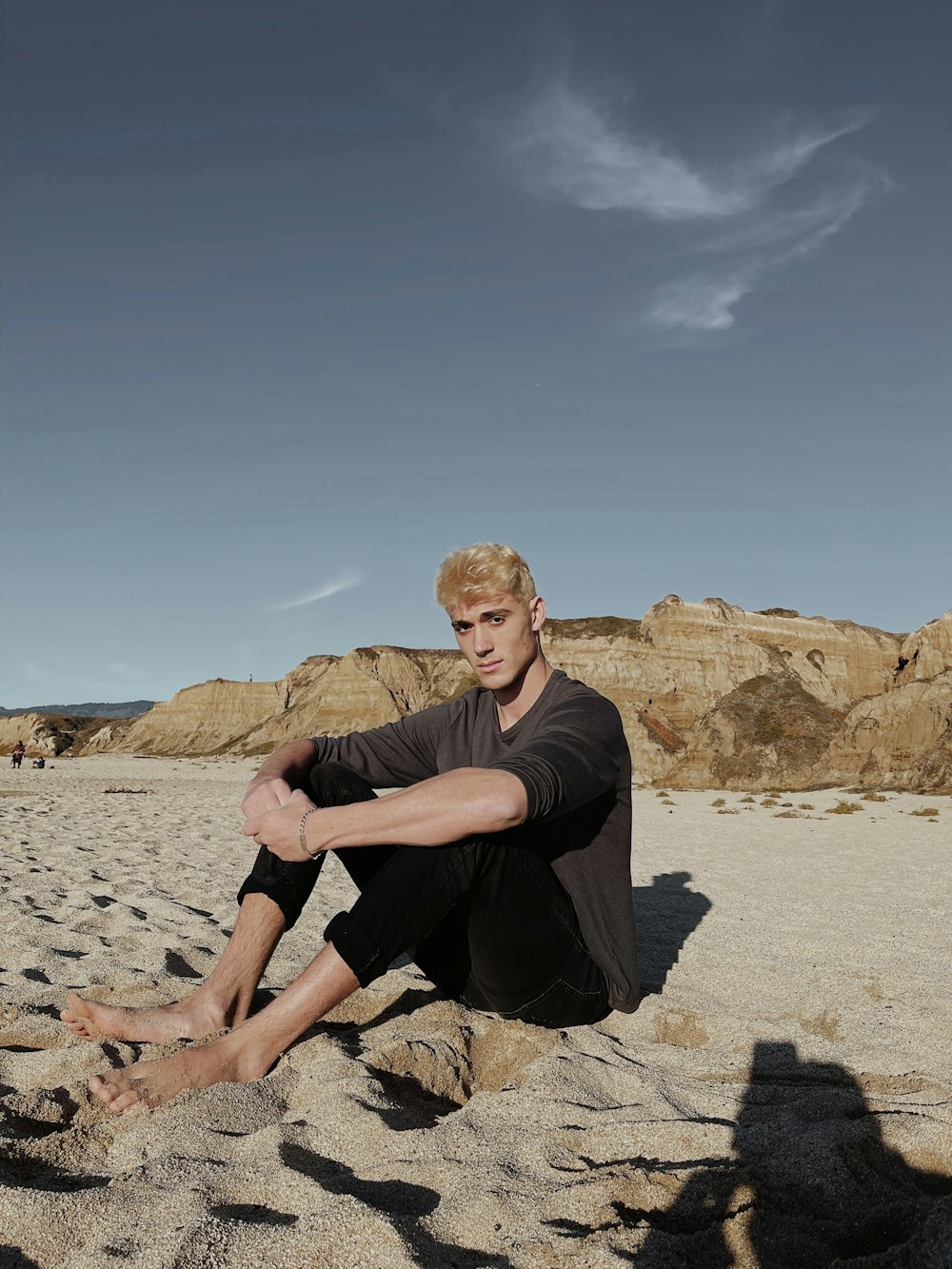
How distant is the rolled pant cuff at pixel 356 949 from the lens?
2355 mm

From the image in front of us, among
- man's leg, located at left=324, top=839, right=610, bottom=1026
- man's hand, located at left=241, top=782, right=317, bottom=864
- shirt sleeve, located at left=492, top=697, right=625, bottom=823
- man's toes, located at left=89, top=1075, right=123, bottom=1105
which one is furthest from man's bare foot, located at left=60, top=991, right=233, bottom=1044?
shirt sleeve, located at left=492, top=697, right=625, bottom=823

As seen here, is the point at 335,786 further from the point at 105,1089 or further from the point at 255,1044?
the point at 105,1089

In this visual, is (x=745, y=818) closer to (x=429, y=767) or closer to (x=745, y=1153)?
(x=429, y=767)

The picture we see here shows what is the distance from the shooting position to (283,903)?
294 cm

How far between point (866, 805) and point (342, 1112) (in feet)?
54.2

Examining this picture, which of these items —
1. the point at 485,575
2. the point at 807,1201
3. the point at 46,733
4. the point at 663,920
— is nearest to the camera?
the point at 807,1201

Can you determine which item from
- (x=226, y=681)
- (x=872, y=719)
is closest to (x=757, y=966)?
(x=872, y=719)

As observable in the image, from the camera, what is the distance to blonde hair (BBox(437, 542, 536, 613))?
3008mm

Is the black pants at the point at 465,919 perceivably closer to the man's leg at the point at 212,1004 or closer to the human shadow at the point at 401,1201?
the man's leg at the point at 212,1004

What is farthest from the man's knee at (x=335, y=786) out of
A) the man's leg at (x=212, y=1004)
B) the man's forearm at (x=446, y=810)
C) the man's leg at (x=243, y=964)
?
the man's forearm at (x=446, y=810)

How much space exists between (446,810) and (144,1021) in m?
1.42

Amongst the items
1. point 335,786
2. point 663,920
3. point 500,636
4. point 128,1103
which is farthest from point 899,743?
point 128,1103

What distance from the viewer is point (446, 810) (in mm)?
2324

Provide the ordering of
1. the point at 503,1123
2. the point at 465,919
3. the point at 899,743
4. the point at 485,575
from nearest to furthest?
the point at 503,1123 → the point at 465,919 → the point at 485,575 → the point at 899,743
